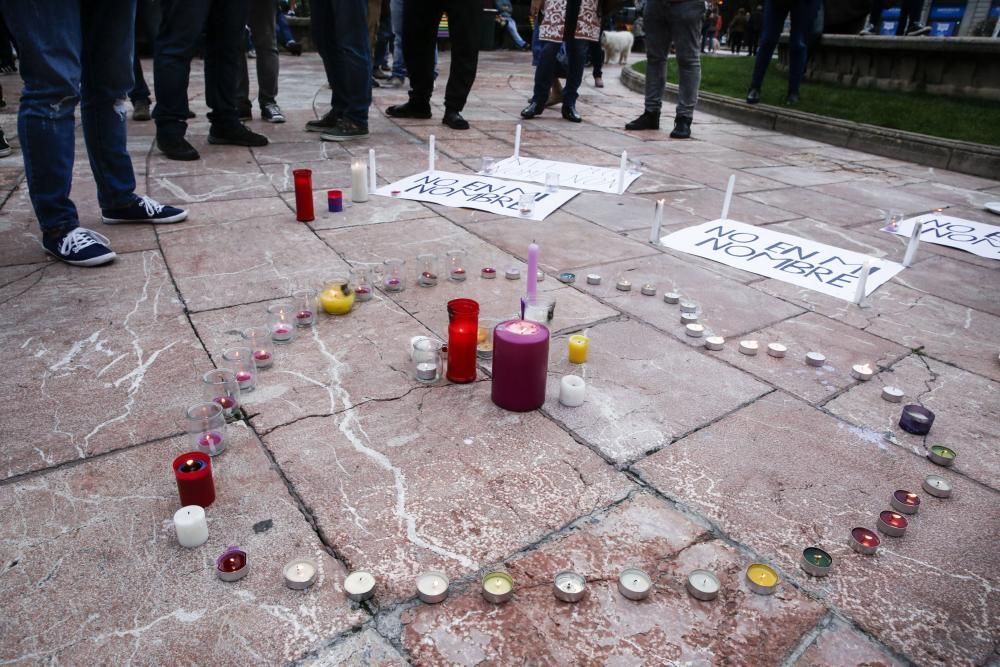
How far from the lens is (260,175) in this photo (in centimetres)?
421

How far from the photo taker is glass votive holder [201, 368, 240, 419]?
1890 millimetres

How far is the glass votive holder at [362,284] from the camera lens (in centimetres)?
264

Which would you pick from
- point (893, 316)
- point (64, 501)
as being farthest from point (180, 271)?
point (893, 316)

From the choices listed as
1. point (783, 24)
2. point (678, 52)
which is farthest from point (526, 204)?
point (783, 24)

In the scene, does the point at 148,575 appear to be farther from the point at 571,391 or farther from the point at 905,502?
the point at 905,502

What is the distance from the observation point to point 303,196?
338cm

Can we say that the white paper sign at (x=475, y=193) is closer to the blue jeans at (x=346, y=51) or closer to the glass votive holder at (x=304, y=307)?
the blue jeans at (x=346, y=51)

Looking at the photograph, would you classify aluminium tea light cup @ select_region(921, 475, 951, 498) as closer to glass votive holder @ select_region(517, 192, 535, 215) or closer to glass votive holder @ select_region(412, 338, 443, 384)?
glass votive holder @ select_region(412, 338, 443, 384)

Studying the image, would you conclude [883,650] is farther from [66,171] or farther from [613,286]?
[66,171]

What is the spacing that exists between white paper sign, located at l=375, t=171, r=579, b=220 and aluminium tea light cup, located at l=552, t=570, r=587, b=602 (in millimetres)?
2660

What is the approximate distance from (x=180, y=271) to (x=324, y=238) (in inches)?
28.1

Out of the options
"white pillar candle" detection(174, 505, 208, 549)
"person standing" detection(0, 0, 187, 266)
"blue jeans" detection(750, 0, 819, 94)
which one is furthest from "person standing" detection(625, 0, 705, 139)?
"white pillar candle" detection(174, 505, 208, 549)

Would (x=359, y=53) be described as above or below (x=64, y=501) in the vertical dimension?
above

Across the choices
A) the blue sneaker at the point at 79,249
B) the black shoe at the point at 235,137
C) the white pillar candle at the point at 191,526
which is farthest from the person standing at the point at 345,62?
the white pillar candle at the point at 191,526
